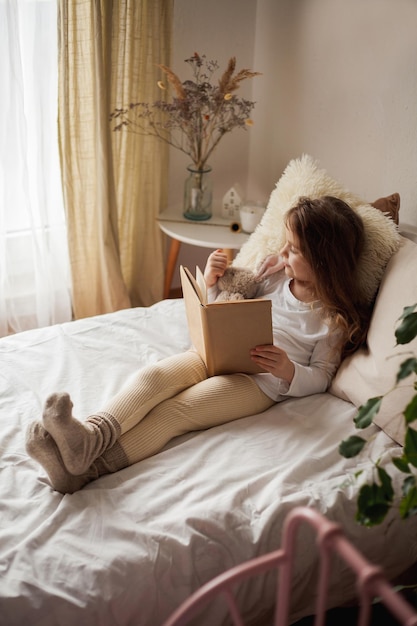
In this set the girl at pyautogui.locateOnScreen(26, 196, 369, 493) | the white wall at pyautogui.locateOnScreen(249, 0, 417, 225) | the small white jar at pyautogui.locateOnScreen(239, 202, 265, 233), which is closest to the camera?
the girl at pyautogui.locateOnScreen(26, 196, 369, 493)

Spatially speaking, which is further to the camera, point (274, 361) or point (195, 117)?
point (195, 117)

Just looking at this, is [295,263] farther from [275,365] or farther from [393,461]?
[393,461]

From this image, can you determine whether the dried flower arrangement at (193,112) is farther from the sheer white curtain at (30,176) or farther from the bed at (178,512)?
the bed at (178,512)

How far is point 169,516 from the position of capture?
1237mm

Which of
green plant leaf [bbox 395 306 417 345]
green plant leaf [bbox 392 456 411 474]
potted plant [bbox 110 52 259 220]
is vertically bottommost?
green plant leaf [bbox 392 456 411 474]

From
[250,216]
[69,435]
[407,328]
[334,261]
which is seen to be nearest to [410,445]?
[407,328]

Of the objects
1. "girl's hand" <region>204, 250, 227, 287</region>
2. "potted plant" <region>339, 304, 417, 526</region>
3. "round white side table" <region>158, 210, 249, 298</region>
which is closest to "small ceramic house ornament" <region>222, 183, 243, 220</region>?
"round white side table" <region>158, 210, 249, 298</region>

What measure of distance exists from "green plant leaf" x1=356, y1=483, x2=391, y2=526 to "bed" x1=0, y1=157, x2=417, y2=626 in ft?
0.41

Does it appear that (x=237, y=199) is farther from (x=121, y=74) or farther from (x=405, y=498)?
(x=405, y=498)

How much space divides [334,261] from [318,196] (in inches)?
11.1

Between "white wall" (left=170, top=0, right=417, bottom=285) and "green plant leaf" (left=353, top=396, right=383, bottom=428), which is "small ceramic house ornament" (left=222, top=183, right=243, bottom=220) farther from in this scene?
"green plant leaf" (left=353, top=396, right=383, bottom=428)

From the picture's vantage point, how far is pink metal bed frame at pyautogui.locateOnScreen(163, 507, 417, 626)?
62 centimetres

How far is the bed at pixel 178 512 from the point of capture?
1.12 metres

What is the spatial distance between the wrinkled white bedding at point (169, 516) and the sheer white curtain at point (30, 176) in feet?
3.00
